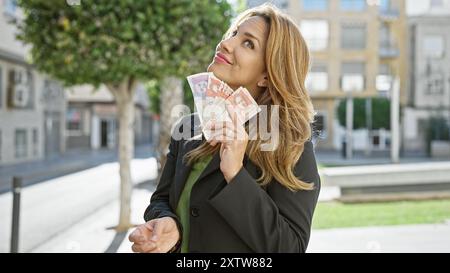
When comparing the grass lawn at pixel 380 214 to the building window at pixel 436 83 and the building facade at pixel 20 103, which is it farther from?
the building window at pixel 436 83

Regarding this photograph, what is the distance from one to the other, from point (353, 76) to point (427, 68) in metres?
4.84

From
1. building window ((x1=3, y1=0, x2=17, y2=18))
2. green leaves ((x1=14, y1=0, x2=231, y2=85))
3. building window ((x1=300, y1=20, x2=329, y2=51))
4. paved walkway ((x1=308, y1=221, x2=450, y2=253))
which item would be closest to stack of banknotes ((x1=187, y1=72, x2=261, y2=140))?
paved walkway ((x1=308, y1=221, x2=450, y2=253))

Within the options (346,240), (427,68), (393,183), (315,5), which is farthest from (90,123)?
(346,240)

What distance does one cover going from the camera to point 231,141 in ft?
4.84

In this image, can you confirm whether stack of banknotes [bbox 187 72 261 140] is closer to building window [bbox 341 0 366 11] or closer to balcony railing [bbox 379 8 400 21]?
building window [bbox 341 0 366 11]

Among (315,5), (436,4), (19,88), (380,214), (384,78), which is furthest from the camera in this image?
(384,78)

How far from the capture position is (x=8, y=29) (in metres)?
19.8

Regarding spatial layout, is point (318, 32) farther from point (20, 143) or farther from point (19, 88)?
point (20, 143)

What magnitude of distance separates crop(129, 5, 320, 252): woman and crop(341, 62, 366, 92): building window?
1420 inches

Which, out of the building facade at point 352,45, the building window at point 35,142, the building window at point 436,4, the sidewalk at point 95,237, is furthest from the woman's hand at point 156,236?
the building window at point 436,4

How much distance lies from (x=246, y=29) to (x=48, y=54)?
228 inches

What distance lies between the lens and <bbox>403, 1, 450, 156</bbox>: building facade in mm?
35625

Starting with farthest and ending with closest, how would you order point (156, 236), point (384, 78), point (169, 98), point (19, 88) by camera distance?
point (384, 78)
point (19, 88)
point (169, 98)
point (156, 236)
